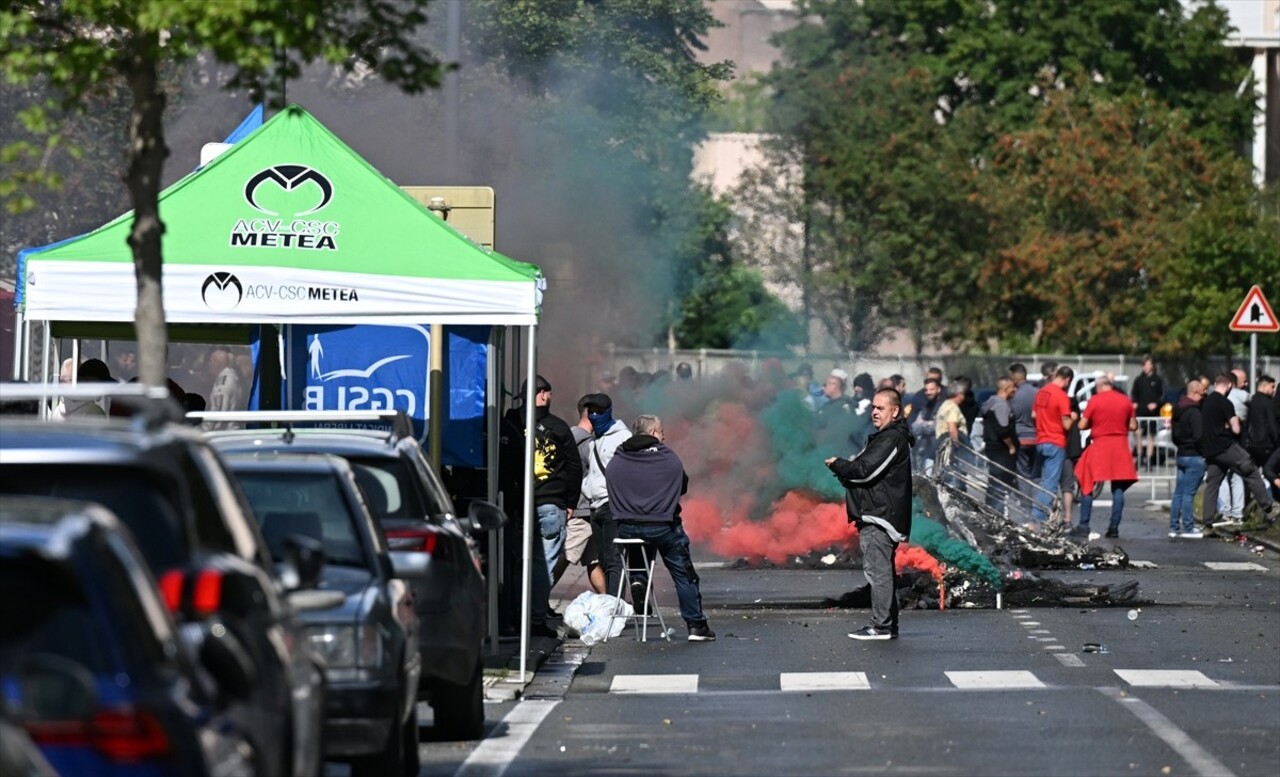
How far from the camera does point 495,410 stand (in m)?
15.8

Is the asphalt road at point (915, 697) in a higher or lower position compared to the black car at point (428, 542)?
lower

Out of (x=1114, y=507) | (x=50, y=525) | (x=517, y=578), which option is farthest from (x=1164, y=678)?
(x=1114, y=507)

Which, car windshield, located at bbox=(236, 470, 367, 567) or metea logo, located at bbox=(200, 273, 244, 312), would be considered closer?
car windshield, located at bbox=(236, 470, 367, 567)

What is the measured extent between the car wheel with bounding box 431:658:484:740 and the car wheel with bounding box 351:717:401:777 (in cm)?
179

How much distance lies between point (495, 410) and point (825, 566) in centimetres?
742

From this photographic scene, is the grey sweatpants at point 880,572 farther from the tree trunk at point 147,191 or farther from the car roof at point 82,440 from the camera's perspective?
the car roof at point 82,440

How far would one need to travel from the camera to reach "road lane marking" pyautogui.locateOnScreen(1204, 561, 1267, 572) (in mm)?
22484

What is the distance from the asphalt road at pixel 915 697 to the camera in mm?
10758

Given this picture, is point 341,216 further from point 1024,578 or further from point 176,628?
point 176,628

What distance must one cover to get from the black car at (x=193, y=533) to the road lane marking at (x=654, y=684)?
6676mm

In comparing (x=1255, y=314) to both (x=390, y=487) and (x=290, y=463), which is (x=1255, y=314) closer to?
(x=390, y=487)

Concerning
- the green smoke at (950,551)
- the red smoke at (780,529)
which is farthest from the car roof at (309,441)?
the red smoke at (780,529)

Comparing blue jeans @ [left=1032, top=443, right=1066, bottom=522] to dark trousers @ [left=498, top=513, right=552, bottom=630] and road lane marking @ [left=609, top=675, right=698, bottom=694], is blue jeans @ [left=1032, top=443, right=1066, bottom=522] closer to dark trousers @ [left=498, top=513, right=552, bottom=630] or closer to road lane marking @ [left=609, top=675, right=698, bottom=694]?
dark trousers @ [left=498, top=513, right=552, bottom=630]

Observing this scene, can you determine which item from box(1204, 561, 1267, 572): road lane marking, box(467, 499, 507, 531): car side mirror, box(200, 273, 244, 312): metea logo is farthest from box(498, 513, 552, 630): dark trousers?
box(1204, 561, 1267, 572): road lane marking
